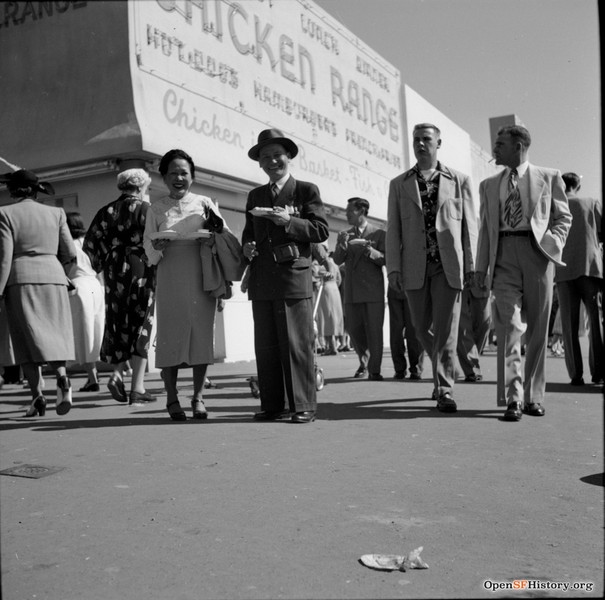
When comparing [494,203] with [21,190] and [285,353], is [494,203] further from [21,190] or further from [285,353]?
[21,190]

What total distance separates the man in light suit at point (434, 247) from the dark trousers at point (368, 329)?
9.29 feet

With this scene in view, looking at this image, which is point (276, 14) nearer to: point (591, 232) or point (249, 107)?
point (591, 232)

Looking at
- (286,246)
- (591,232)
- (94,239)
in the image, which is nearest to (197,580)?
(286,246)

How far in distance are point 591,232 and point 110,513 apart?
6601 mm

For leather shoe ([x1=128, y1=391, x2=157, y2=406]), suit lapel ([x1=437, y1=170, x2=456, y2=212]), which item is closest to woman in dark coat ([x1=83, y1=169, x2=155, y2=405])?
leather shoe ([x1=128, y1=391, x2=157, y2=406])

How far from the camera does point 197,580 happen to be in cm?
257

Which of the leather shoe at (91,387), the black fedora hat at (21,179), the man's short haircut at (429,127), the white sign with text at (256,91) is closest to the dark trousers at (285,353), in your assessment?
the man's short haircut at (429,127)

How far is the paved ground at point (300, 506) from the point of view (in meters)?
2.58

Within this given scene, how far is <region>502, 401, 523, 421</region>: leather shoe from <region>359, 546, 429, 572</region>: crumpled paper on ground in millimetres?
3236

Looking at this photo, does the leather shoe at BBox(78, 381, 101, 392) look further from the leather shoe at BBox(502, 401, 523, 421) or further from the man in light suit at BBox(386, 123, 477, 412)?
the leather shoe at BBox(502, 401, 523, 421)

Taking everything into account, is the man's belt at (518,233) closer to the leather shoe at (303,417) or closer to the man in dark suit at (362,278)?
the leather shoe at (303,417)

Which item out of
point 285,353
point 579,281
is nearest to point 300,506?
point 285,353

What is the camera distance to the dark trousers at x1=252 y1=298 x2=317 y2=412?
238 inches

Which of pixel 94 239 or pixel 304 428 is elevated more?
pixel 94 239
